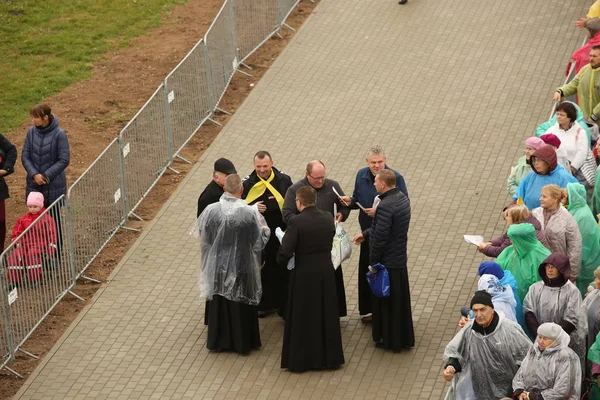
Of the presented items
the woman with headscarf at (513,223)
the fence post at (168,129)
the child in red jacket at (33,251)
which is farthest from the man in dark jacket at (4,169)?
the woman with headscarf at (513,223)

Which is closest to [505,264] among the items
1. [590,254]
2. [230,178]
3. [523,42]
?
[590,254]

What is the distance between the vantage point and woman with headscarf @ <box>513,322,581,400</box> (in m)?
10.8

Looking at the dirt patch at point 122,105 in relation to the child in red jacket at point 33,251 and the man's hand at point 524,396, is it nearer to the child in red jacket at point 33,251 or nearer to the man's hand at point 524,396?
the child in red jacket at point 33,251

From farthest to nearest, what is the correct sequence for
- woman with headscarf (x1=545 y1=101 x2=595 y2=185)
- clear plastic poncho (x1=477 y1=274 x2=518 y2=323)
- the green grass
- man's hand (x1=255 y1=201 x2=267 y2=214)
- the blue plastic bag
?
1. the green grass
2. woman with headscarf (x1=545 y1=101 x2=595 y2=185)
3. man's hand (x1=255 y1=201 x2=267 y2=214)
4. the blue plastic bag
5. clear plastic poncho (x1=477 y1=274 x2=518 y2=323)

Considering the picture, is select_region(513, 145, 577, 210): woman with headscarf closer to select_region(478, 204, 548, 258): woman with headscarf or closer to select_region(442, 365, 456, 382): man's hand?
select_region(478, 204, 548, 258): woman with headscarf

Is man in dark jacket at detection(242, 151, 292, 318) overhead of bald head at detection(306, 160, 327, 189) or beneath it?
beneath

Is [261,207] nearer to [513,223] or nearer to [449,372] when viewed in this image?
[513,223]

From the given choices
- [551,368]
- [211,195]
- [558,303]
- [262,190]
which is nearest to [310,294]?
[262,190]

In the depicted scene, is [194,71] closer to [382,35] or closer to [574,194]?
[382,35]

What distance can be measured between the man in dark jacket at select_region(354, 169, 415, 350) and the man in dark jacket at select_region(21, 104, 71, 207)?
4393 millimetres

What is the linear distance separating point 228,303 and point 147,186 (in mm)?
4349

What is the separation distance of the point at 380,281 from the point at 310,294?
75 centimetres

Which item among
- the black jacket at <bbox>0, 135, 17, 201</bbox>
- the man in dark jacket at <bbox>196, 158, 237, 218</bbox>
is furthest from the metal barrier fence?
the man in dark jacket at <bbox>196, 158, 237, 218</bbox>

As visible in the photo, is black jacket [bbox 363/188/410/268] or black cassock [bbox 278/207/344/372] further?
black jacket [bbox 363/188/410/268]
